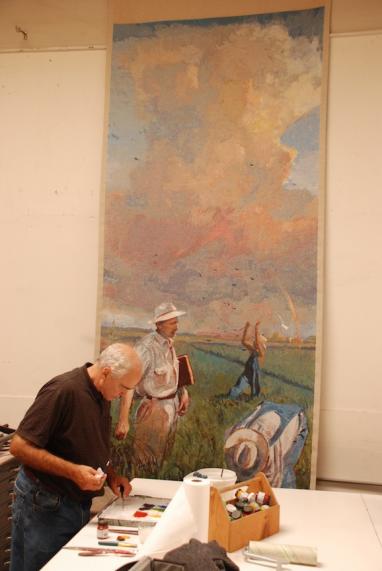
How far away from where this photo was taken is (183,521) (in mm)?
1984

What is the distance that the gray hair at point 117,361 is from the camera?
2.78 metres

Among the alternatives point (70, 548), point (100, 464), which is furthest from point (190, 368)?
point (70, 548)

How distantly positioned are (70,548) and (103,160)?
7.58ft

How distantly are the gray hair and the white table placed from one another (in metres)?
0.62

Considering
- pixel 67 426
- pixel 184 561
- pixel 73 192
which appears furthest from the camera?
pixel 73 192

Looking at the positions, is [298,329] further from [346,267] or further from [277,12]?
[277,12]

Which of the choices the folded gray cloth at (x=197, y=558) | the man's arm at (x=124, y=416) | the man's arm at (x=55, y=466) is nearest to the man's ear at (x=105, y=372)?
the man's arm at (x=55, y=466)

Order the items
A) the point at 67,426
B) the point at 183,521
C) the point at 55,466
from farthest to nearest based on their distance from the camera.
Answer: the point at 67,426, the point at 55,466, the point at 183,521

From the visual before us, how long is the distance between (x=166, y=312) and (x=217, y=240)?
513 millimetres

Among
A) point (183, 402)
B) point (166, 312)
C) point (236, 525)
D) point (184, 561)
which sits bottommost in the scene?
point (236, 525)

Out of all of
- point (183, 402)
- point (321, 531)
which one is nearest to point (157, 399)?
point (183, 402)

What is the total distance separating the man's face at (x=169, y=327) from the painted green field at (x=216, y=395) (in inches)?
2.3

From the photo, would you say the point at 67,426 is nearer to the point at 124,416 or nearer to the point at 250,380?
the point at 124,416

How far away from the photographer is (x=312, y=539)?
8.45 ft
